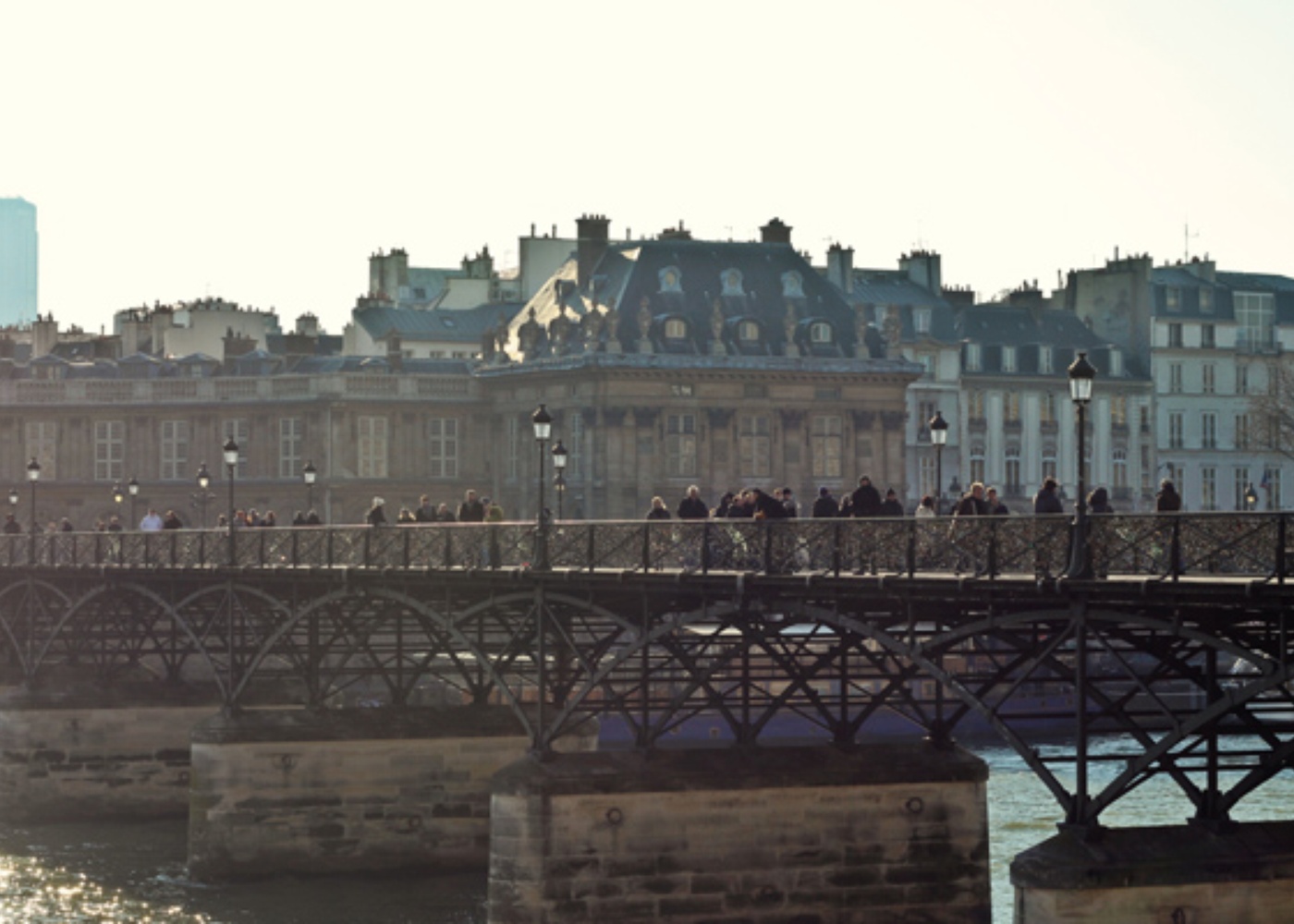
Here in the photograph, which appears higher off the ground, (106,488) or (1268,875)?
(106,488)

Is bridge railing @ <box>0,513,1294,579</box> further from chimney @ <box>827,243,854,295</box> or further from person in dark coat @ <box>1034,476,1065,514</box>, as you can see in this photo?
chimney @ <box>827,243,854,295</box>

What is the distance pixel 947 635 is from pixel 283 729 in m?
25.2

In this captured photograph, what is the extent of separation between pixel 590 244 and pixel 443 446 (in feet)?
38.8

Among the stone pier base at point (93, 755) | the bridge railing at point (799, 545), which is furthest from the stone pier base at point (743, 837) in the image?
the stone pier base at point (93, 755)

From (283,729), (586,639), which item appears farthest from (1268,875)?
(586,639)

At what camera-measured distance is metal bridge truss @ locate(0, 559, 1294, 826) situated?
34.0 m

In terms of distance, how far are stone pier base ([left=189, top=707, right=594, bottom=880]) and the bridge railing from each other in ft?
10.9

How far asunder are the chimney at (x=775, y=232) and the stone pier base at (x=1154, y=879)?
9404 cm

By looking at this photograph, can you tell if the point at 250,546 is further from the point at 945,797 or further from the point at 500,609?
the point at 945,797

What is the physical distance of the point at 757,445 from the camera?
412 ft

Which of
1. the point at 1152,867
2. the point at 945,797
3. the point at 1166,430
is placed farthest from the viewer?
the point at 1166,430

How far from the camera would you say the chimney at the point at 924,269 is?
140500 millimetres

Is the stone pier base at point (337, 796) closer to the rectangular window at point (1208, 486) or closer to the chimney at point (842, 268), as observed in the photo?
the chimney at point (842, 268)

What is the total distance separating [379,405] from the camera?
430ft
